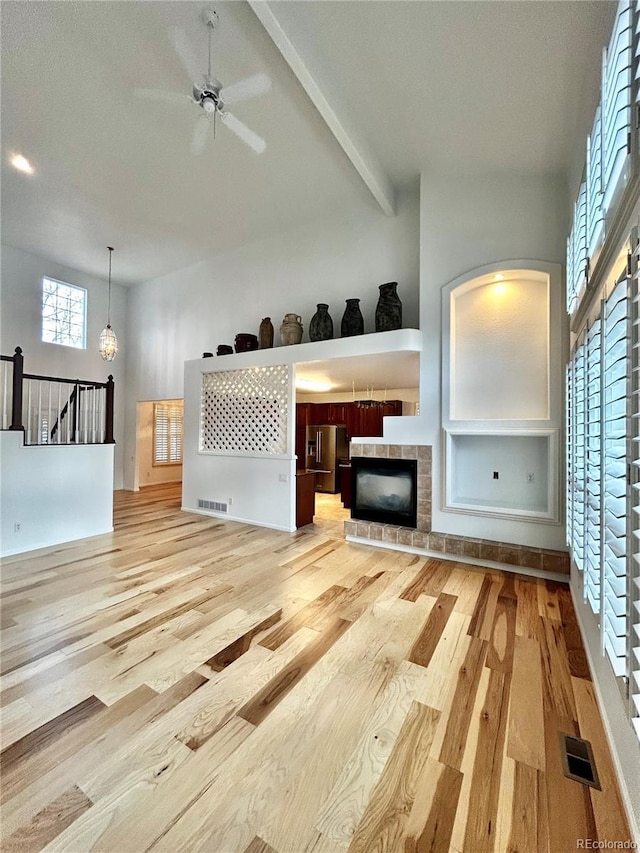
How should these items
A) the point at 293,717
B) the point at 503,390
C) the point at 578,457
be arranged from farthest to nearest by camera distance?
1. the point at 503,390
2. the point at 578,457
3. the point at 293,717

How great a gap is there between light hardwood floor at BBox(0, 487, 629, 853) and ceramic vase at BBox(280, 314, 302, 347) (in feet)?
11.5

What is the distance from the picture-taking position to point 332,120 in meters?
3.48

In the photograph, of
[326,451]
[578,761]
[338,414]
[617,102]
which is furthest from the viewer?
[326,451]

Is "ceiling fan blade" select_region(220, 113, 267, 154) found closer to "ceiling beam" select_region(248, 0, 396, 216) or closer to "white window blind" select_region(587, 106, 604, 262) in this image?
"ceiling beam" select_region(248, 0, 396, 216)

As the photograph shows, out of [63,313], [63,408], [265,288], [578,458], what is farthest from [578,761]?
[63,313]

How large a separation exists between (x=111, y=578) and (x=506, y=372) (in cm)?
461

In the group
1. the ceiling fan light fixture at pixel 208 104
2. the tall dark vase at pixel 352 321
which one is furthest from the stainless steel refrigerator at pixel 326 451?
the ceiling fan light fixture at pixel 208 104

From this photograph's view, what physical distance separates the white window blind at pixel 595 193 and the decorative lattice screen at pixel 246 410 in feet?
12.4

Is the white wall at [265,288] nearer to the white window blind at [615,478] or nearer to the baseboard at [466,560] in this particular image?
the baseboard at [466,560]

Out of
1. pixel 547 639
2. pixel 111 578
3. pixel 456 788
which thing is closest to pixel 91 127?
pixel 111 578

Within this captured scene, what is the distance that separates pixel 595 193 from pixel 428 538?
132 inches

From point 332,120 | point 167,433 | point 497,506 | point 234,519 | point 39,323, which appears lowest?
point 234,519

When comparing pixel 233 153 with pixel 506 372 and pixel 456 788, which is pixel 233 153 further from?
pixel 456 788

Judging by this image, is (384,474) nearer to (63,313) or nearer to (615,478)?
(615,478)
